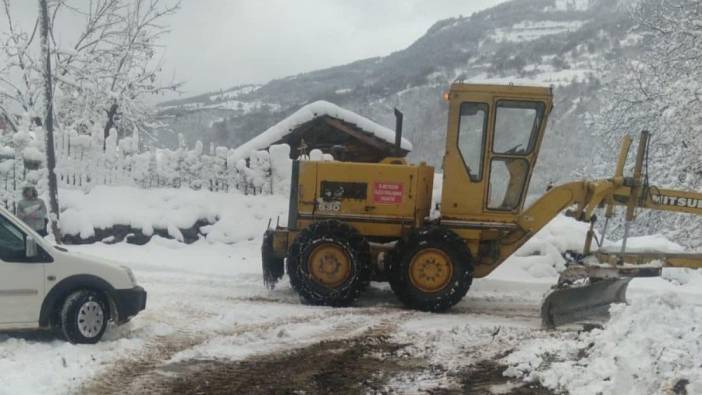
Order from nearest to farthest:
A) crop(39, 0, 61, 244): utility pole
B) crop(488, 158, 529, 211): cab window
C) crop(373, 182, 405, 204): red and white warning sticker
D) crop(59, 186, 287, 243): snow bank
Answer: crop(488, 158, 529, 211): cab window
crop(373, 182, 405, 204): red and white warning sticker
crop(39, 0, 61, 244): utility pole
crop(59, 186, 287, 243): snow bank

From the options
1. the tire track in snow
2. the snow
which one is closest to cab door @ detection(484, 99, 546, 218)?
the tire track in snow

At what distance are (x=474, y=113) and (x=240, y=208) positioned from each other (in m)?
8.14

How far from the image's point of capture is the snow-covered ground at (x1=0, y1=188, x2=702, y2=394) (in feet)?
19.8

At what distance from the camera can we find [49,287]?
7.23m

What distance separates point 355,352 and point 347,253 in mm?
2623

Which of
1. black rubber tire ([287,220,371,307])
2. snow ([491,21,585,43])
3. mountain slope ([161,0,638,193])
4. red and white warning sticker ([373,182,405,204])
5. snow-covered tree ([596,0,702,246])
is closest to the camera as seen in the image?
black rubber tire ([287,220,371,307])

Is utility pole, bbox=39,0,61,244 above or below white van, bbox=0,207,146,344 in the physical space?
above

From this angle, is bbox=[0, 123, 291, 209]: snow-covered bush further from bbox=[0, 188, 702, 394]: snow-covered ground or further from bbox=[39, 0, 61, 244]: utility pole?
bbox=[0, 188, 702, 394]: snow-covered ground

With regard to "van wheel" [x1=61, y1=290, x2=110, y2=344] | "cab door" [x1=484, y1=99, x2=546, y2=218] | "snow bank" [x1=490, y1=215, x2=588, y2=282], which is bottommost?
"van wheel" [x1=61, y1=290, x2=110, y2=344]

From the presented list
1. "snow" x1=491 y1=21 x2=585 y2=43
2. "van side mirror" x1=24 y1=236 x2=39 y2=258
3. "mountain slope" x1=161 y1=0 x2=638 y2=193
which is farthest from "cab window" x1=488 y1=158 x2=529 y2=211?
"snow" x1=491 y1=21 x2=585 y2=43

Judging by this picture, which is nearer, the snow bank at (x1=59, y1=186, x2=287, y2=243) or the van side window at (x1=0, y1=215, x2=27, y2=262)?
the van side window at (x1=0, y1=215, x2=27, y2=262)

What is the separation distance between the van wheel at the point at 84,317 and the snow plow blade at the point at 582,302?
527cm

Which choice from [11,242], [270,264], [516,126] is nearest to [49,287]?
[11,242]

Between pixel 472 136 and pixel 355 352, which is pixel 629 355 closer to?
pixel 355 352
